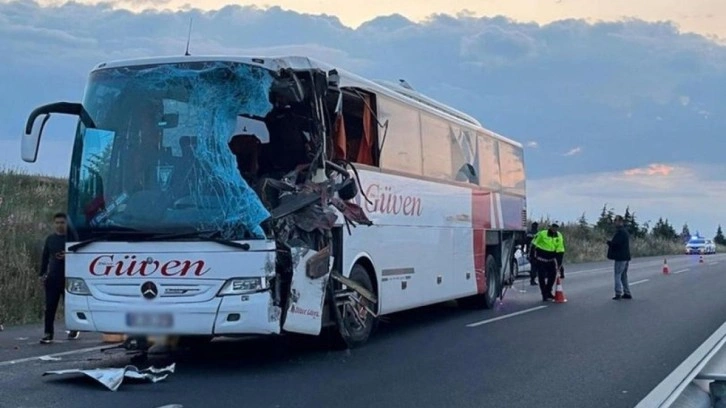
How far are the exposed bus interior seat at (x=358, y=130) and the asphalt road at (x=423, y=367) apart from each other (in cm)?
247

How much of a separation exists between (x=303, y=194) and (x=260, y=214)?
823 mm

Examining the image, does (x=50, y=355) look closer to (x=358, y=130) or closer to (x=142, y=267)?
(x=142, y=267)

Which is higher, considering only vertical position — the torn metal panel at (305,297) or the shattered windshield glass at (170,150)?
the shattered windshield glass at (170,150)

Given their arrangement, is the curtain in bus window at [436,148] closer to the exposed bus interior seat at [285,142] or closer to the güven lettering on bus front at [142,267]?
the exposed bus interior seat at [285,142]

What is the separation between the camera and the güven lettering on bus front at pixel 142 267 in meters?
9.73

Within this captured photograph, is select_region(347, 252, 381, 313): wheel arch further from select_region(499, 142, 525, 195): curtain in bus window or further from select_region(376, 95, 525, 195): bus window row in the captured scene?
select_region(499, 142, 525, 195): curtain in bus window

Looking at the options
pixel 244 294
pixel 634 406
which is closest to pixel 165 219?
pixel 244 294

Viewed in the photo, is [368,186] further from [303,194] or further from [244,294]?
[244,294]

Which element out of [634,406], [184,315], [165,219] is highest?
[165,219]

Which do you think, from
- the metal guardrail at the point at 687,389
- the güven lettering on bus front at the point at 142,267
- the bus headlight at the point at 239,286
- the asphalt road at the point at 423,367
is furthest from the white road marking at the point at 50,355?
the metal guardrail at the point at 687,389

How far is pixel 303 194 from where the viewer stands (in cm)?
1057

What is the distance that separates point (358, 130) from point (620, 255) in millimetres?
10760

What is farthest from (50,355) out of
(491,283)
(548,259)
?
(548,259)

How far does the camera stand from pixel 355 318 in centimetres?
1203
